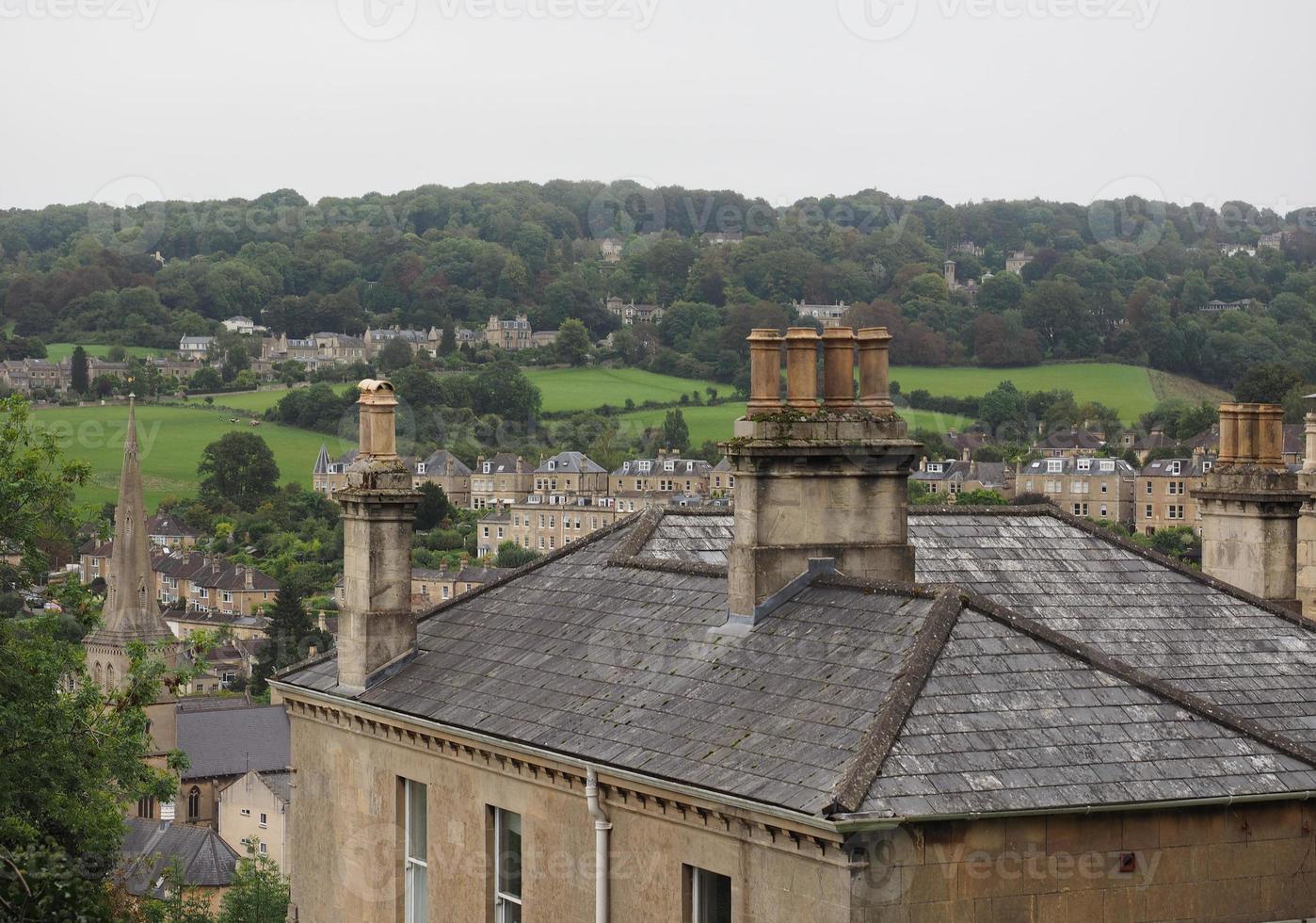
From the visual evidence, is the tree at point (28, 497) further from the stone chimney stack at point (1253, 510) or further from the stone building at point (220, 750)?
the stone building at point (220, 750)

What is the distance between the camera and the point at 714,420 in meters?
180

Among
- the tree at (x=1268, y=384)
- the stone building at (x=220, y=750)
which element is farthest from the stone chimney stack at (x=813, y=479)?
the tree at (x=1268, y=384)

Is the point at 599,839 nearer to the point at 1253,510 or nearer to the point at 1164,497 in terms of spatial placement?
the point at 1253,510

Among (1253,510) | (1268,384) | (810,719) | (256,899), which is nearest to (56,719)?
(810,719)

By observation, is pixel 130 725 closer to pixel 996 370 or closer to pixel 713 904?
pixel 713 904

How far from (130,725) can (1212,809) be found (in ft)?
57.4

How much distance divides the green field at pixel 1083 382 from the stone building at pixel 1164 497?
2695 cm

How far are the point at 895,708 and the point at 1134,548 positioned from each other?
728 cm

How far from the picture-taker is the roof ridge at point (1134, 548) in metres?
19.2

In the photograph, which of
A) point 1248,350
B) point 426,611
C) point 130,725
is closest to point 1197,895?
point 426,611

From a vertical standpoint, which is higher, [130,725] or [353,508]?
[353,508]

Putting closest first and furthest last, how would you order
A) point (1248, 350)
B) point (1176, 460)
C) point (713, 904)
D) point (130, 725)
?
point (713, 904) → point (130, 725) → point (1176, 460) → point (1248, 350)

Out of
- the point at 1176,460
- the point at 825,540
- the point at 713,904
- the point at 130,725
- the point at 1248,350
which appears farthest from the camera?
the point at 1248,350

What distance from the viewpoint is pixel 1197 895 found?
14531 millimetres
